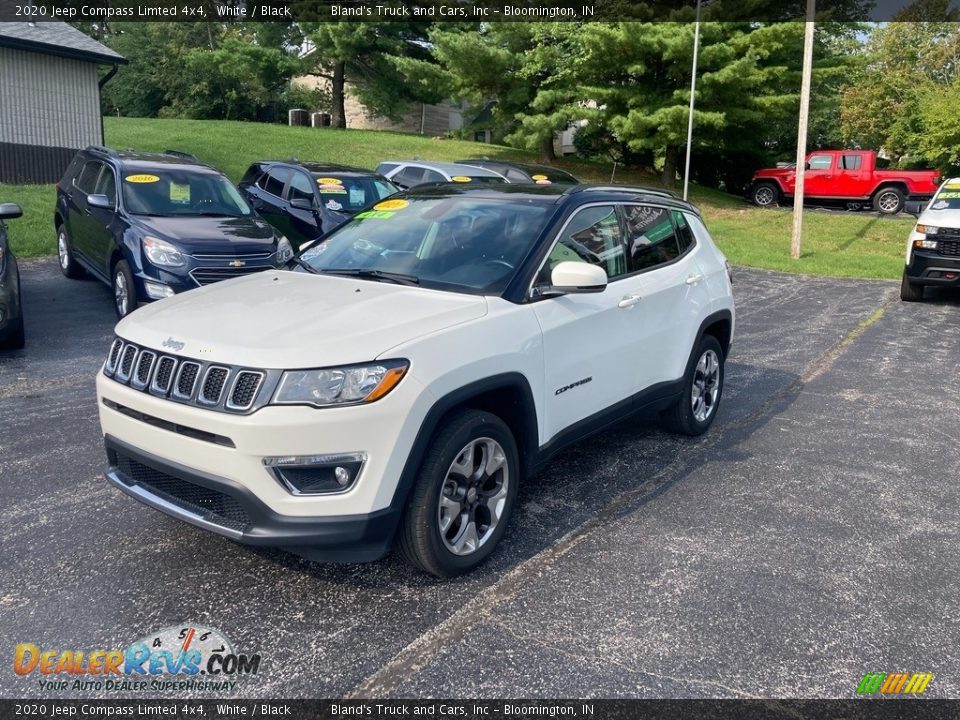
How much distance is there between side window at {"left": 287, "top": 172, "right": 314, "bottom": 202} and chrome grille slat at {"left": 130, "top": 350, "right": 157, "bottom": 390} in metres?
8.65

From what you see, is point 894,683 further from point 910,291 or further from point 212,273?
point 910,291

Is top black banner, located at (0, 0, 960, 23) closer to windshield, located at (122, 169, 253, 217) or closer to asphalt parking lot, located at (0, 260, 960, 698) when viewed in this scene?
windshield, located at (122, 169, 253, 217)

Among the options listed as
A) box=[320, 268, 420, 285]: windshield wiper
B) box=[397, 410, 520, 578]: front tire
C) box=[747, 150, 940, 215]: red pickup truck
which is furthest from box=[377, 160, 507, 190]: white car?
box=[747, 150, 940, 215]: red pickup truck

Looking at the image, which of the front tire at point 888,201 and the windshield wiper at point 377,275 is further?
the front tire at point 888,201

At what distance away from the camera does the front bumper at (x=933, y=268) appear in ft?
38.9

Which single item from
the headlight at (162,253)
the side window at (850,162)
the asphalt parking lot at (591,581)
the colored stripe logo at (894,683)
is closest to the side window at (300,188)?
the headlight at (162,253)

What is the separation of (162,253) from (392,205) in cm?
406

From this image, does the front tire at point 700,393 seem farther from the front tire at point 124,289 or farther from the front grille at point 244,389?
the front tire at point 124,289

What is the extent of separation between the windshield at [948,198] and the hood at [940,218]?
141mm

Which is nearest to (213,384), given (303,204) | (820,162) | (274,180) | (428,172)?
(303,204)

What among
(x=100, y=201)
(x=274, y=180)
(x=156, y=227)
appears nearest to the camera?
(x=156, y=227)

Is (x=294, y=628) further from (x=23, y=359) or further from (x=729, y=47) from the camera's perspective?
(x=729, y=47)

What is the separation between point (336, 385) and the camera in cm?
315

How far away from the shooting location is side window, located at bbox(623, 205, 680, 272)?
5.02 meters
